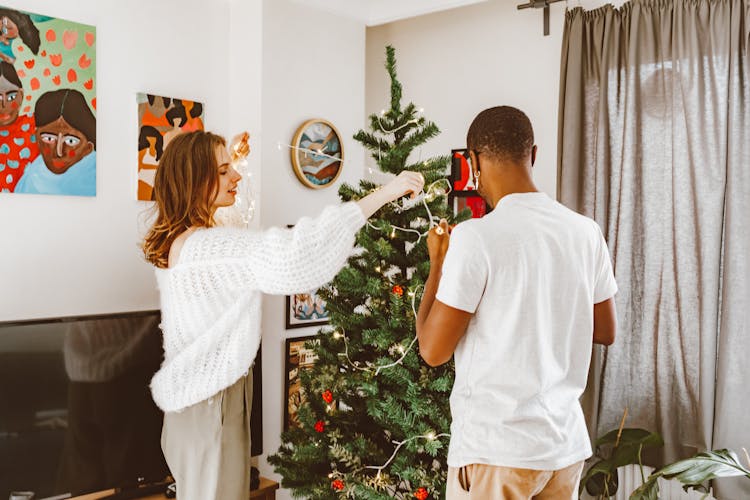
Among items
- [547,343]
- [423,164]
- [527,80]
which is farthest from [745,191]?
[547,343]

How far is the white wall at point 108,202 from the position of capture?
2279 mm

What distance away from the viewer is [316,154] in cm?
300

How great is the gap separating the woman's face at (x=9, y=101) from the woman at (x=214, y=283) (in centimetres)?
78

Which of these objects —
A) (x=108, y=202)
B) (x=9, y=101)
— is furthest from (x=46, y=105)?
(x=108, y=202)

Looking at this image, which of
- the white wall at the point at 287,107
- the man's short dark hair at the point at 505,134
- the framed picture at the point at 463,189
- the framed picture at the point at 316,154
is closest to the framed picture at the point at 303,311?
the white wall at the point at 287,107

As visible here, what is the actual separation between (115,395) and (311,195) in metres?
1.26

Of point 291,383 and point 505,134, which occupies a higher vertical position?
point 505,134

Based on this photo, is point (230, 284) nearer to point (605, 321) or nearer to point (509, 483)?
point (509, 483)

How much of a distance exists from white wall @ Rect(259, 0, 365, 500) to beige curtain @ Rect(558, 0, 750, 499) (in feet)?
3.57

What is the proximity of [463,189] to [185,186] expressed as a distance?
168 centimetres

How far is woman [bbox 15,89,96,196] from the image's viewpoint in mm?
2279

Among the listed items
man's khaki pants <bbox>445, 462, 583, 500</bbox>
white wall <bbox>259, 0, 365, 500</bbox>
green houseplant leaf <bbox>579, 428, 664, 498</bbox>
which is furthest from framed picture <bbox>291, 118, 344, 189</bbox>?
man's khaki pants <bbox>445, 462, 583, 500</bbox>

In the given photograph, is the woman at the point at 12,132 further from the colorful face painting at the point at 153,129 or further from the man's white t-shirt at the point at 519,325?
the man's white t-shirt at the point at 519,325

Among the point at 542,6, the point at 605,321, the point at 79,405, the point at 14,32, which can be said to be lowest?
the point at 79,405
